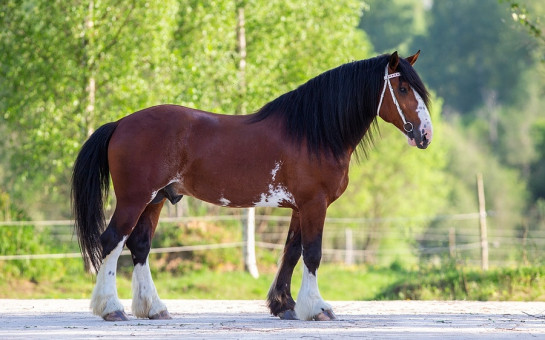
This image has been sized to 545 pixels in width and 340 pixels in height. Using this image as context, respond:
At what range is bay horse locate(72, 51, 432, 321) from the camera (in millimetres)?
9148

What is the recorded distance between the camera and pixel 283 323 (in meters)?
8.80

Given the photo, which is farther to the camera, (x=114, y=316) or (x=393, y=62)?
(x=393, y=62)

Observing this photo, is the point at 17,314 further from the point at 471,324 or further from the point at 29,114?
the point at 29,114

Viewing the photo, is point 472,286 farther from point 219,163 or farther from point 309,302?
point 219,163

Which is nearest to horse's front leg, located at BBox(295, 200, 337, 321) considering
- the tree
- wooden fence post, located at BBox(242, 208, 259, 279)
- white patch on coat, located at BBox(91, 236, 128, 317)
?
white patch on coat, located at BBox(91, 236, 128, 317)

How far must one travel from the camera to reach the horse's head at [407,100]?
916cm

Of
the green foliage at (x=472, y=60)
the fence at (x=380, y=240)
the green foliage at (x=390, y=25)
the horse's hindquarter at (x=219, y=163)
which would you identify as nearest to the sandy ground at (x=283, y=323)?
the horse's hindquarter at (x=219, y=163)

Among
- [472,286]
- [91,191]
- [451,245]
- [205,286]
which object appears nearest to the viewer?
[91,191]

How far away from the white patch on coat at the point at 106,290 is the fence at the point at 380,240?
829cm

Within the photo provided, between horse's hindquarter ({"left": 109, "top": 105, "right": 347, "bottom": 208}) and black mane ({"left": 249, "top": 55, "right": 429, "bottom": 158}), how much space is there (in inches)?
5.7

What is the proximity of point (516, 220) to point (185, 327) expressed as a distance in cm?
4250

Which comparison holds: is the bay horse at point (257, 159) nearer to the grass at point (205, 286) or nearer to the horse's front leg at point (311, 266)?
the horse's front leg at point (311, 266)

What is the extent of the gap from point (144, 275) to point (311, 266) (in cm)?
166

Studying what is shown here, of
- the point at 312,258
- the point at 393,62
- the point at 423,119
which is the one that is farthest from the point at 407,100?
the point at 312,258
